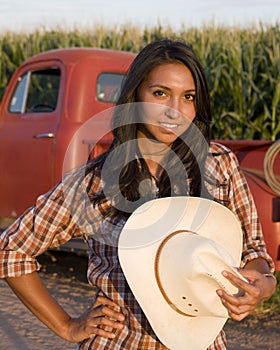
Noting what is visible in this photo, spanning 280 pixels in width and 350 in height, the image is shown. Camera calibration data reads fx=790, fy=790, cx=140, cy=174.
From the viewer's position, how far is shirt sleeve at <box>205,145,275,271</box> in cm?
212

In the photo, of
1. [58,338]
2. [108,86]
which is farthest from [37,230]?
[108,86]

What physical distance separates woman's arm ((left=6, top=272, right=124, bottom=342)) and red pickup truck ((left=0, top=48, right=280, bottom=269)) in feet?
13.5

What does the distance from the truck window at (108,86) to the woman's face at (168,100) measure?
4.75 meters

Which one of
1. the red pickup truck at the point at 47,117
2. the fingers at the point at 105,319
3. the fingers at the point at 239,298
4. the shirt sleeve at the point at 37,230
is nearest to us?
the fingers at the point at 239,298

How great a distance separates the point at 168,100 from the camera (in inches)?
85.7

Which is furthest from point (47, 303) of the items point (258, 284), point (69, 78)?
point (69, 78)

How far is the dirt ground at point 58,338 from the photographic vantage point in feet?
15.9

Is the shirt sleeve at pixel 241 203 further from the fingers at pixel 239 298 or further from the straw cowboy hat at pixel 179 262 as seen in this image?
the fingers at pixel 239 298

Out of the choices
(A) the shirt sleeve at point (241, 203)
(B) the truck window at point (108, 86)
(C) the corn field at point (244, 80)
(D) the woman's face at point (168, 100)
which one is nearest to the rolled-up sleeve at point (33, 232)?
(D) the woman's face at point (168, 100)

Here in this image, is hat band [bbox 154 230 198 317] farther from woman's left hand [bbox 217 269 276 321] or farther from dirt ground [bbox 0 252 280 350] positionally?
dirt ground [bbox 0 252 280 350]

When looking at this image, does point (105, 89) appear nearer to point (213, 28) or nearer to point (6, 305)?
point (6, 305)

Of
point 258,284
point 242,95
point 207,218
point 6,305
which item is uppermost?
point 207,218

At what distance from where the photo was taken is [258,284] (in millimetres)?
1883

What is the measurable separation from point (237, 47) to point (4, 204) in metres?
3.34
